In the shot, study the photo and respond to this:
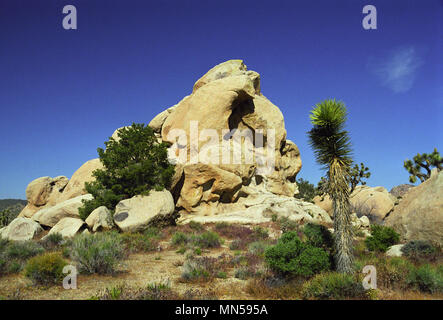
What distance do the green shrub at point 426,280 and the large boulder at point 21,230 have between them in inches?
889

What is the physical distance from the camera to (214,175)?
24.4m

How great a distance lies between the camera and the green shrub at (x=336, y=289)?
20.9 feet

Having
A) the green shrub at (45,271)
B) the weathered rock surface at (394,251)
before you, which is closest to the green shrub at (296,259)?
the weathered rock surface at (394,251)

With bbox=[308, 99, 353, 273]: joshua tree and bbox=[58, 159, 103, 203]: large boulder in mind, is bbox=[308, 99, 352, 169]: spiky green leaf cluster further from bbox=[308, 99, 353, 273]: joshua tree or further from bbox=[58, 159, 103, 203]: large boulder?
bbox=[58, 159, 103, 203]: large boulder

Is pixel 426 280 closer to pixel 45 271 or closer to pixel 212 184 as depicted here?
pixel 45 271

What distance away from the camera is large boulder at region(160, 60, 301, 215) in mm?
24609

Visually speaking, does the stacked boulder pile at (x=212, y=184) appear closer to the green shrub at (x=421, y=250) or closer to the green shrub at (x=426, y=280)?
the green shrub at (x=421, y=250)

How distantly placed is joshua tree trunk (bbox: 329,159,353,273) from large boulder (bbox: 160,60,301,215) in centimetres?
1707

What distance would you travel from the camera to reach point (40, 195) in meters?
33.3

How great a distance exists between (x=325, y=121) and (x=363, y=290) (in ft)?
16.5

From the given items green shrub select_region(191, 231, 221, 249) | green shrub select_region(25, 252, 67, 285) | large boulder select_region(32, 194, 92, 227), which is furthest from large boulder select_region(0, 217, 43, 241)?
green shrub select_region(25, 252, 67, 285)
